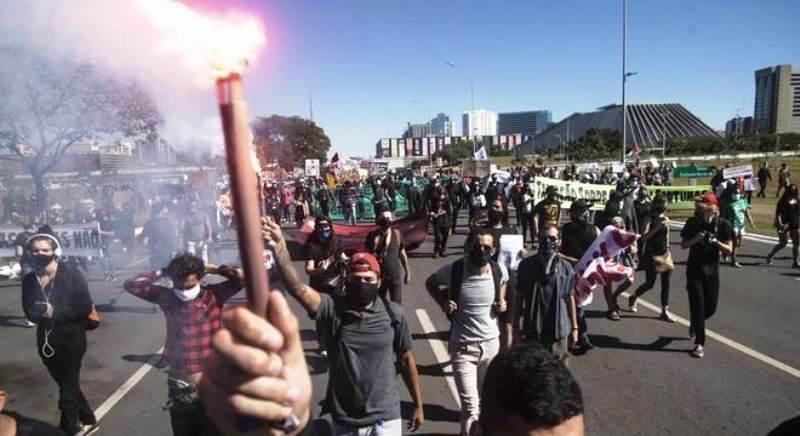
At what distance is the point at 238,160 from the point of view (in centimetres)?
76

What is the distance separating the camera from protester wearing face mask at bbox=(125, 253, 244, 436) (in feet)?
10.9

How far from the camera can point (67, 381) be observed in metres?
4.42

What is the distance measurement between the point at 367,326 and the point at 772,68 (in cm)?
16203

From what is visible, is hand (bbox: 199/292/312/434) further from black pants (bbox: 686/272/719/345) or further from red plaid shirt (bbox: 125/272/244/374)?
black pants (bbox: 686/272/719/345)

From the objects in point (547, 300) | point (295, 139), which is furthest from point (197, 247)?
point (295, 139)

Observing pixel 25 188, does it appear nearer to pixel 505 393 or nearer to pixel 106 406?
pixel 106 406

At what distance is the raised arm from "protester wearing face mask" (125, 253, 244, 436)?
43cm

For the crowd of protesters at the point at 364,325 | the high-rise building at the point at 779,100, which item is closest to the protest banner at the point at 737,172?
the crowd of protesters at the point at 364,325

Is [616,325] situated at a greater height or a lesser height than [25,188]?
lesser

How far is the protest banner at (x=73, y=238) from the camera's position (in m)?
11.8

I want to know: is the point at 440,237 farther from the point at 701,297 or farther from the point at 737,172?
the point at 737,172

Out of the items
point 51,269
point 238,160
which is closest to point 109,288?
point 51,269

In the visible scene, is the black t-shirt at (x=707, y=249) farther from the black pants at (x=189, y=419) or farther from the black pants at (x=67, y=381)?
the black pants at (x=67, y=381)

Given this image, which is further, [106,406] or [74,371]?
[106,406]
